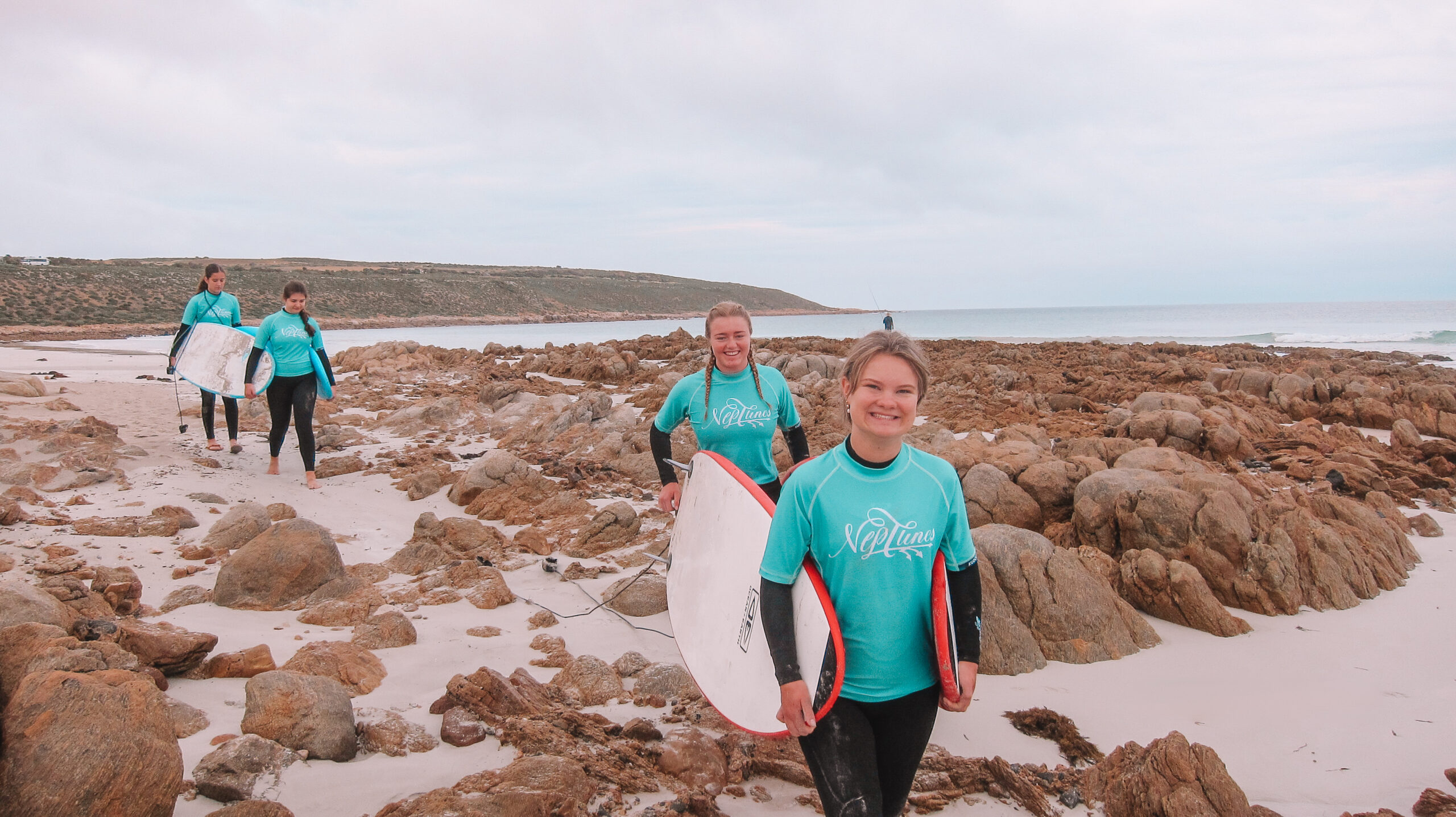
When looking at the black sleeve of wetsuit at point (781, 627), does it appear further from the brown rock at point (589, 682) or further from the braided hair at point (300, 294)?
the braided hair at point (300, 294)

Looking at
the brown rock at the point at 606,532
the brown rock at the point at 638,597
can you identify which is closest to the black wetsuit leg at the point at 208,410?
the brown rock at the point at 606,532

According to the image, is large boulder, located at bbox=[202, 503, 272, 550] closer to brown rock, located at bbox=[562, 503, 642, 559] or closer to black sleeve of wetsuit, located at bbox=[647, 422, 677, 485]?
brown rock, located at bbox=[562, 503, 642, 559]

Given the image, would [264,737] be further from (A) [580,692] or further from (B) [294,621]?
(B) [294,621]

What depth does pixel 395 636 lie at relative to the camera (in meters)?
3.75

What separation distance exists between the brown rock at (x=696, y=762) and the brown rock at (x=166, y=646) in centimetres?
210

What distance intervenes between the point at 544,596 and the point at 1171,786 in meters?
3.45

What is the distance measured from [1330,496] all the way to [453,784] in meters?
6.42

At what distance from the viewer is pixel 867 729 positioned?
192 centimetres

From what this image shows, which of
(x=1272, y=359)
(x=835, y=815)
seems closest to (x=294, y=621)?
(x=835, y=815)

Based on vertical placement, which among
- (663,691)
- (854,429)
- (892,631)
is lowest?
(663,691)

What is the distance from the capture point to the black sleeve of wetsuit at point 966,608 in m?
2.01

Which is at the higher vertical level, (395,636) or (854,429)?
(854,429)

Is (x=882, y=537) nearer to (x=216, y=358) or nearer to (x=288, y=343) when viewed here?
(x=288, y=343)

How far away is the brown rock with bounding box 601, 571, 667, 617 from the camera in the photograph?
174 inches
